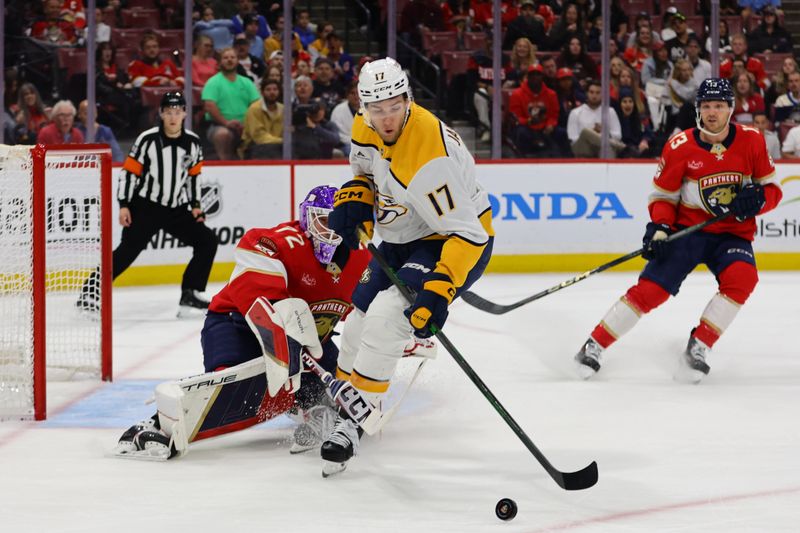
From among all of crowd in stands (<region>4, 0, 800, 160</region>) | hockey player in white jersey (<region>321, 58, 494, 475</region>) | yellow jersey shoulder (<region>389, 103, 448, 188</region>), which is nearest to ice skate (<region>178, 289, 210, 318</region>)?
crowd in stands (<region>4, 0, 800, 160</region>)

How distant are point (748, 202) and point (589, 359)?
81 centimetres

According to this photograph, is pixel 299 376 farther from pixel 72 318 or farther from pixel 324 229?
pixel 72 318

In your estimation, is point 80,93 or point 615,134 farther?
point 615,134

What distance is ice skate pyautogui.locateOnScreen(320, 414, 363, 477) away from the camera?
122 inches

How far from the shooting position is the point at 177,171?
19.7 feet

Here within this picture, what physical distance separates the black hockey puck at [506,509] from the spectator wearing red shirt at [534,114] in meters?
5.07

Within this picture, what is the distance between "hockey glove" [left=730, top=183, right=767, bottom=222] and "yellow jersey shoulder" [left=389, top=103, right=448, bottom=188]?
5.60 ft

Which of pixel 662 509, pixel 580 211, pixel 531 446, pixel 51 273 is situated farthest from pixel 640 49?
pixel 662 509

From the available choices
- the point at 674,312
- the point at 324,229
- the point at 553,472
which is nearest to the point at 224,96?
the point at 674,312

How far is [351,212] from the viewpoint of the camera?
10.5 feet

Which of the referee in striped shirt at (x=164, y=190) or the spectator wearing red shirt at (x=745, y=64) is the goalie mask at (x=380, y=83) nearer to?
the referee in striped shirt at (x=164, y=190)

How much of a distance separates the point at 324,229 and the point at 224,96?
13.6ft

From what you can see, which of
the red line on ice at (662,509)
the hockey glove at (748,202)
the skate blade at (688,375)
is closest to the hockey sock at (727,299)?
the skate blade at (688,375)

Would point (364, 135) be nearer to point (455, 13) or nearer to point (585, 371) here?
point (585, 371)
